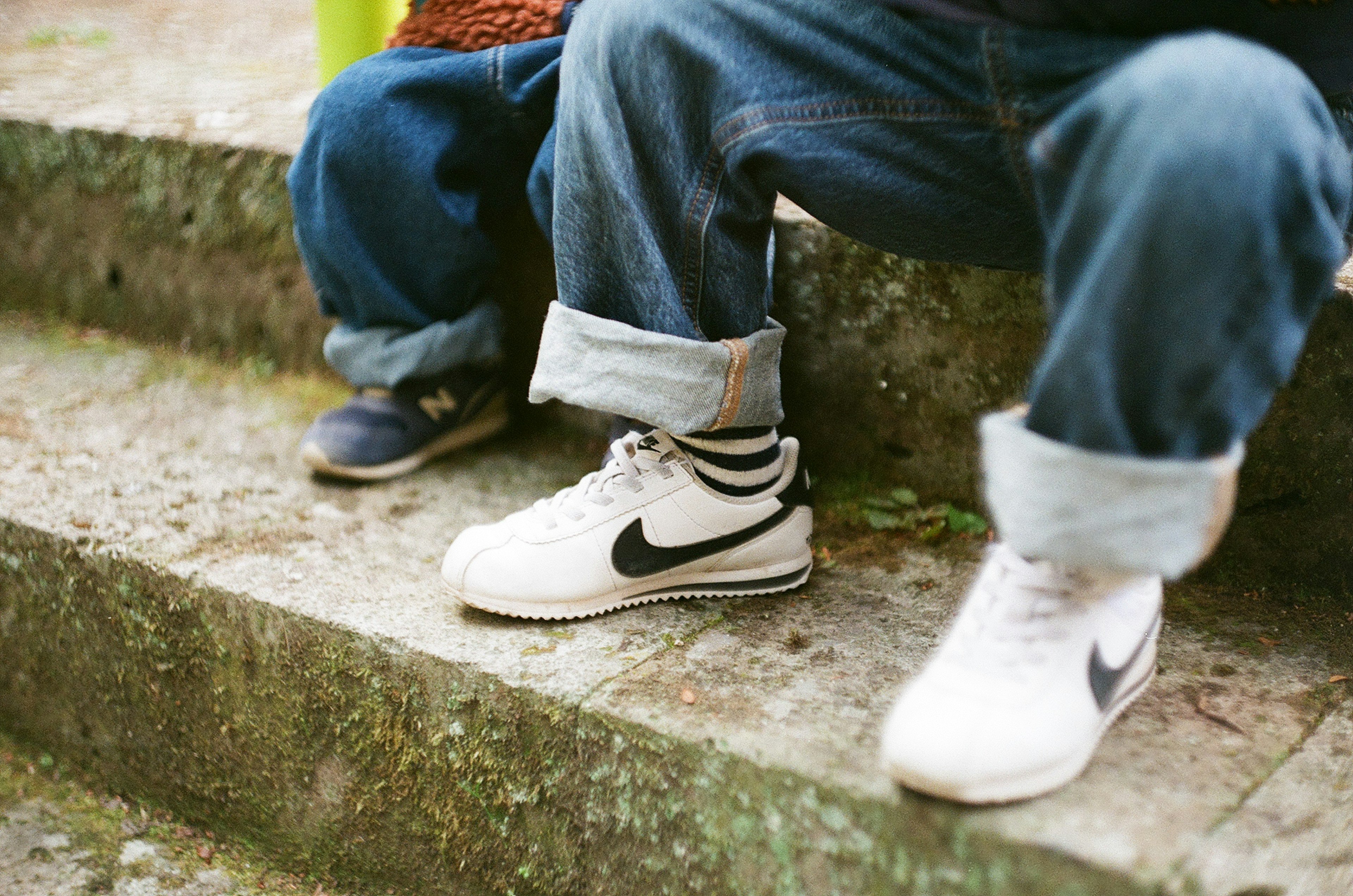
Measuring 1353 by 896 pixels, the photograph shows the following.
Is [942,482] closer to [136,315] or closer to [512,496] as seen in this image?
[512,496]

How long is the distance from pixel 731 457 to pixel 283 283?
3.14 feet

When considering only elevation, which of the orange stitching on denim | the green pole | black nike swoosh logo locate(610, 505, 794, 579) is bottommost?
black nike swoosh logo locate(610, 505, 794, 579)

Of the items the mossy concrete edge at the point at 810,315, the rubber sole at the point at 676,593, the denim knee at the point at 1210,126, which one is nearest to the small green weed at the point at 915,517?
the mossy concrete edge at the point at 810,315

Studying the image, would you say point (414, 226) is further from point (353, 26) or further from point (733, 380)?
point (733, 380)

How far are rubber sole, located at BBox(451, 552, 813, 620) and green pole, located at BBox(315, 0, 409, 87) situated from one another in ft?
2.96

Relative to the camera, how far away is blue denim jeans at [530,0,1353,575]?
0.60 meters

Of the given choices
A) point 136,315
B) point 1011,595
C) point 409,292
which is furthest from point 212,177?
point 1011,595

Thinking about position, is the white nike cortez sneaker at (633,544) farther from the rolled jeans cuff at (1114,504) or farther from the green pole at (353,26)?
the green pole at (353,26)

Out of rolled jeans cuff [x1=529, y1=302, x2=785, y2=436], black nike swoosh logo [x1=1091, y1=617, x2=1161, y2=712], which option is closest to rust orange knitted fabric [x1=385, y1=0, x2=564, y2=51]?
rolled jeans cuff [x1=529, y1=302, x2=785, y2=436]

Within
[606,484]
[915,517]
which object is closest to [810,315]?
[915,517]

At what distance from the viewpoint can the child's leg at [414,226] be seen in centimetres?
124

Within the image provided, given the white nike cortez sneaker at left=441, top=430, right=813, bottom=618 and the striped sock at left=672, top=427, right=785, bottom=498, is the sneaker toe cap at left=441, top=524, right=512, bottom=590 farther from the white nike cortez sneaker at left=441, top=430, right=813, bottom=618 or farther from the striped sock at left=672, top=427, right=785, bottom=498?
the striped sock at left=672, top=427, right=785, bottom=498

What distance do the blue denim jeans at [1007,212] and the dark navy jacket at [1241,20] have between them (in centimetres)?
2

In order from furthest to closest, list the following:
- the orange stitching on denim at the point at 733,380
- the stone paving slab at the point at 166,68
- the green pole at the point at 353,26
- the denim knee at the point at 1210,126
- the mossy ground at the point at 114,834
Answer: the stone paving slab at the point at 166,68 → the green pole at the point at 353,26 → the mossy ground at the point at 114,834 → the orange stitching on denim at the point at 733,380 → the denim knee at the point at 1210,126
